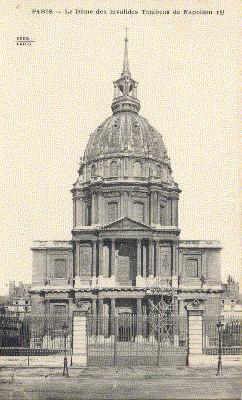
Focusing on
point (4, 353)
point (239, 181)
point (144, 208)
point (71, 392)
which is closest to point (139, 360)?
point (4, 353)

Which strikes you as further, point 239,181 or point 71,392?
point 239,181

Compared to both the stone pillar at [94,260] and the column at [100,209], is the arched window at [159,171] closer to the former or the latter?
the column at [100,209]

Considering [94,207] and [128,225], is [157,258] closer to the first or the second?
[128,225]

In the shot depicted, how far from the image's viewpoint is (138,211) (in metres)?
42.5

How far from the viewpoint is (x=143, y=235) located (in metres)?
38.8

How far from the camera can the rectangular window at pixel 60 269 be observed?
40.1 m

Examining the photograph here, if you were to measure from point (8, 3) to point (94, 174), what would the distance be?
2584 cm

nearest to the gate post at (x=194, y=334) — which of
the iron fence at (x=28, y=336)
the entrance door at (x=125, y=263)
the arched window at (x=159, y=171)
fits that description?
the iron fence at (x=28, y=336)

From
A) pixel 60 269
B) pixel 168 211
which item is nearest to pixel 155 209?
pixel 168 211

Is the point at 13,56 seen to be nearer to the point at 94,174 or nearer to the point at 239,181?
the point at 239,181

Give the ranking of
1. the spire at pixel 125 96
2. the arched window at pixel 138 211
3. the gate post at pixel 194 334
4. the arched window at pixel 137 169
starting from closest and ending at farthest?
1. the gate post at pixel 194 334
2. the arched window at pixel 138 211
3. the arched window at pixel 137 169
4. the spire at pixel 125 96

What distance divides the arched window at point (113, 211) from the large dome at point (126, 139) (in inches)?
168

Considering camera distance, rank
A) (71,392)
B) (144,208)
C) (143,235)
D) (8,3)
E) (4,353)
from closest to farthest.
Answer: (71,392) < (8,3) < (4,353) < (143,235) < (144,208)

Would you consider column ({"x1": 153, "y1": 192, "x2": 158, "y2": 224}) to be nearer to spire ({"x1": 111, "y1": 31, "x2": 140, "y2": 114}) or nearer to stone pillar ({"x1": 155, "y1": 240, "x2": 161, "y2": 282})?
stone pillar ({"x1": 155, "y1": 240, "x2": 161, "y2": 282})
